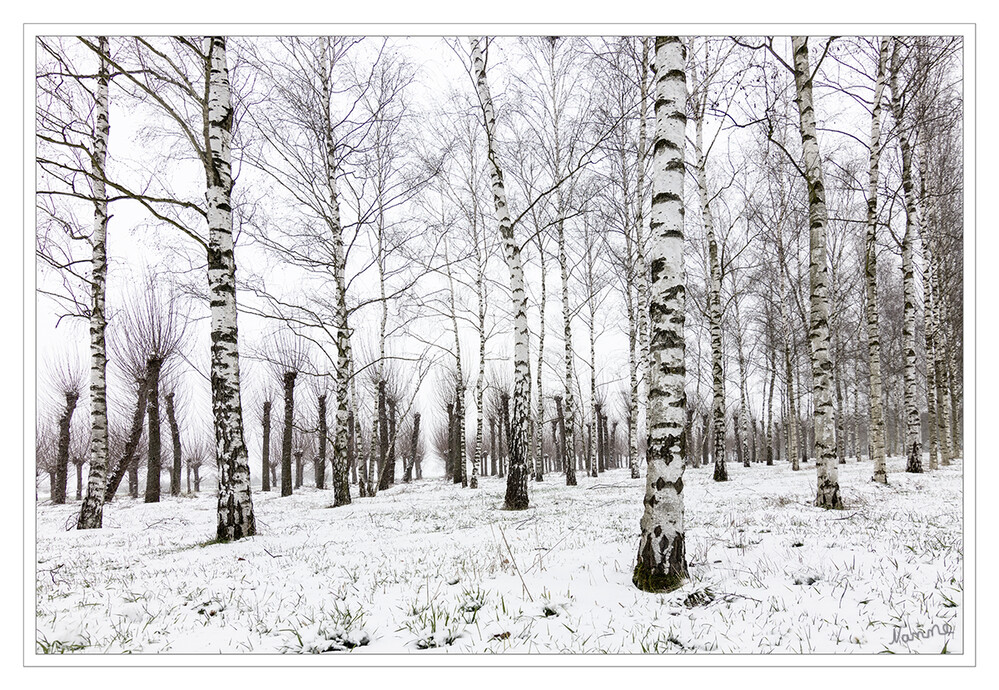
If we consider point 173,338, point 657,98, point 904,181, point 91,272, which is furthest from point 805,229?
point 173,338

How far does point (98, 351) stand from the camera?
820cm

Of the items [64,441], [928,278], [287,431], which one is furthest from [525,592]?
[64,441]

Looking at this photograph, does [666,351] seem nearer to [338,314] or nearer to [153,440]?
[338,314]

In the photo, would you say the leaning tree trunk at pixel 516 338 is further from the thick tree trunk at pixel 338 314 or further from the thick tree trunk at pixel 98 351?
the thick tree trunk at pixel 98 351

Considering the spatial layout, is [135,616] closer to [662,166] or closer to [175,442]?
[662,166]

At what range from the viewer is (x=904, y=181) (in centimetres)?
1073

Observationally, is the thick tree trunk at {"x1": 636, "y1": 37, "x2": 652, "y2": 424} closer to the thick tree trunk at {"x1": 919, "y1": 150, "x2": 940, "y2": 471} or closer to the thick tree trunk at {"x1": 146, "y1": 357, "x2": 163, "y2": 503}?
the thick tree trunk at {"x1": 919, "y1": 150, "x2": 940, "y2": 471}

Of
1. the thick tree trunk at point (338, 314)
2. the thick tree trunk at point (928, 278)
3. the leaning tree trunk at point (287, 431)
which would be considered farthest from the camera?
the leaning tree trunk at point (287, 431)

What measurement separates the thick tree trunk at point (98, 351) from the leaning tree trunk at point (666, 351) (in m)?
9.10

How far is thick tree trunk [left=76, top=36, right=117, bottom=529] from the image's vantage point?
8094 millimetres

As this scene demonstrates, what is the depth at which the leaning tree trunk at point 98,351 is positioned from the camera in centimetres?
809

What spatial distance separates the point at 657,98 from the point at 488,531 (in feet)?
16.6

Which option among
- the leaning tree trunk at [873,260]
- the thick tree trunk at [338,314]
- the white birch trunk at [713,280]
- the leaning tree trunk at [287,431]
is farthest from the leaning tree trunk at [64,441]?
the leaning tree trunk at [873,260]
